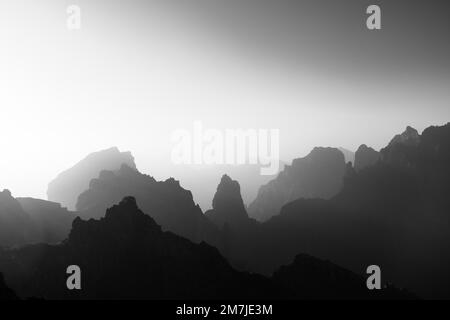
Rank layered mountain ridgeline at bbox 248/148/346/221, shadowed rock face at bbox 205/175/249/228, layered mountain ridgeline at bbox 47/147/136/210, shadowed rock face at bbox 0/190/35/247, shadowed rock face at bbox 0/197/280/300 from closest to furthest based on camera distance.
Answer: shadowed rock face at bbox 0/197/280/300 < shadowed rock face at bbox 0/190/35/247 < shadowed rock face at bbox 205/175/249/228 < layered mountain ridgeline at bbox 47/147/136/210 < layered mountain ridgeline at bbox 248/148/346/221

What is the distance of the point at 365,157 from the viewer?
413ft

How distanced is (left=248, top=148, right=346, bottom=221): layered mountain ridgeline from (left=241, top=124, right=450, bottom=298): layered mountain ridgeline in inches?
1191

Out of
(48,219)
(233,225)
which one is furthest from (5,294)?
(233,225)

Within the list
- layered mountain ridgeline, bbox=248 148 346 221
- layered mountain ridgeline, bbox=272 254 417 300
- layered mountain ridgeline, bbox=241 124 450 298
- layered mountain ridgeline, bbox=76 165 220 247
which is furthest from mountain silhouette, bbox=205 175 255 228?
layered mountain ridgeline, bbox=272 254 417 300

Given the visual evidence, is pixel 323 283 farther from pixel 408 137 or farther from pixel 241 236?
pixel 408 137

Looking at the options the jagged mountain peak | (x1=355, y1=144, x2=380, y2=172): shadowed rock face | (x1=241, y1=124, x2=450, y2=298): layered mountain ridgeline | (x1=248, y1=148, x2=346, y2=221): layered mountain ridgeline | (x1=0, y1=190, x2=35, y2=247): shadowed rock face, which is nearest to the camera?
(x1=0, y1=190, x2=35, y2=247): shadowed rock face

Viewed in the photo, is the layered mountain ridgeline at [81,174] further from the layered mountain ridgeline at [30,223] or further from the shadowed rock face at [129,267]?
the shadowed rock face at [129,267]

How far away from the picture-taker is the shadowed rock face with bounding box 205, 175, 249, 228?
96688 mm

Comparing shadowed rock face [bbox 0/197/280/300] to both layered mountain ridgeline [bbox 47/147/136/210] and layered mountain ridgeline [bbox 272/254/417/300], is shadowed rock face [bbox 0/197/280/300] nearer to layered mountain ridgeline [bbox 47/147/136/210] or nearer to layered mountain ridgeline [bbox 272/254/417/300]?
layered mountain ridgeline [bbox 272/254/417/300]

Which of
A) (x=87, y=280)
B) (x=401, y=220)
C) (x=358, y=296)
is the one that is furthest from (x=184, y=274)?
(x=401, y=220)
